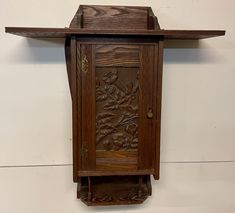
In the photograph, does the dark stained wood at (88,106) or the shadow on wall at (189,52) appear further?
the shadow on wall at (189,52)

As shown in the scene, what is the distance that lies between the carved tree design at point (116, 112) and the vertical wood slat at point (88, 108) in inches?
0.9

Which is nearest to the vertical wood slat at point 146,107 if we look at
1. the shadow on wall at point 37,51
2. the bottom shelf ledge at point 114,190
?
the bottom shelf ledge at point 114,190

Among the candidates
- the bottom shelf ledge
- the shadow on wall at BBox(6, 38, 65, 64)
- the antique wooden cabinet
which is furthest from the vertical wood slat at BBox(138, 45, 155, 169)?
the shadow on wall at BBox(6, 38, 65, 64)

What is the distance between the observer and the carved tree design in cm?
105

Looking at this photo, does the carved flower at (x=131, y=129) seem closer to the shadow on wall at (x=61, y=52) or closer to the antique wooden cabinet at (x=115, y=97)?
the antique wooden cabinet at (x=115, y=97)

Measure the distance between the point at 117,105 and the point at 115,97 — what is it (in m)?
0.03

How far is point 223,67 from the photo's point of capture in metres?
1.25

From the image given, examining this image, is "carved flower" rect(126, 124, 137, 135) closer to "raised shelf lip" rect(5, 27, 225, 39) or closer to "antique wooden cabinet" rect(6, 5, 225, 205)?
"antique wooden cabinet" rect(6, 5, 225, 205)

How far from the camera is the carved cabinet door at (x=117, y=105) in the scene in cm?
102

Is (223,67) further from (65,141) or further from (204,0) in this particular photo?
(65,141)

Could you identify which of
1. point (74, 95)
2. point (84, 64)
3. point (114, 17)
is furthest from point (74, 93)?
point (114, 17)

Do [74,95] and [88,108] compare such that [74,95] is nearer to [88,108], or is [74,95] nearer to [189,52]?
[88,108]

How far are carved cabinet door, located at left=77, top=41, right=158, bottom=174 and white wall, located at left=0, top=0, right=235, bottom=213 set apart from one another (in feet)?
0.62

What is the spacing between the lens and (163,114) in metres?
1.24
